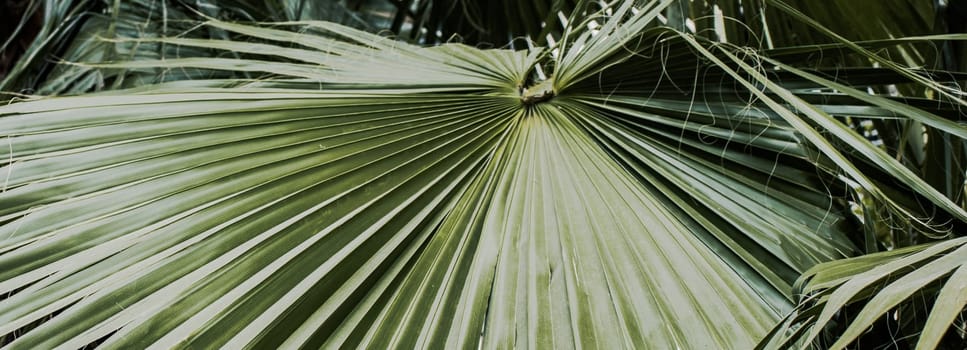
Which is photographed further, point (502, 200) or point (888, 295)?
point (502, 200)

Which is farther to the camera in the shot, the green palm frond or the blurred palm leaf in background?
the blurred palm leaf in background

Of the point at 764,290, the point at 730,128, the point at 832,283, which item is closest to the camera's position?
the point at 832,283

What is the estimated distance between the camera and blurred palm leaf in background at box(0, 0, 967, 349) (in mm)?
574

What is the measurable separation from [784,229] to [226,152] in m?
0.58

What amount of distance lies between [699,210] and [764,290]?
11 centimetres

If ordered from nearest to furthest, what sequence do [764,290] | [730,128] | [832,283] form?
[832,283], [764,290], [730,128]

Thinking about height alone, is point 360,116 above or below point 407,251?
above

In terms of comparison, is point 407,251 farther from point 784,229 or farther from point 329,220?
point 784,229

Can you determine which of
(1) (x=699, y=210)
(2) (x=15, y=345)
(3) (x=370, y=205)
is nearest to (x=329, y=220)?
(3) (x=370, y=205)

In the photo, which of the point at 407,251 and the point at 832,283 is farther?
the point at 407,251

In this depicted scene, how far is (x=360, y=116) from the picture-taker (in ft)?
2.57

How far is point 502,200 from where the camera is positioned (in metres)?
0.74

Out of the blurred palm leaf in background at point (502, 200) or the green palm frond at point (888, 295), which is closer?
the green palm frond at point (888, 295)

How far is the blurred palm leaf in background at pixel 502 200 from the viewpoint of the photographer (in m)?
0.57
